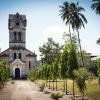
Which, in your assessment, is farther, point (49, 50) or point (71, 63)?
point (49, 50)

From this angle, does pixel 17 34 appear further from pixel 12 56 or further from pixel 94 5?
pixel 94 5

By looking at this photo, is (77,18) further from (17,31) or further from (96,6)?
(17,31)

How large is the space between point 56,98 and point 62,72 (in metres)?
9.83

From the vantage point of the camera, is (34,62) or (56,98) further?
(34,62)

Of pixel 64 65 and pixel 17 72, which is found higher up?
pixel 64 65

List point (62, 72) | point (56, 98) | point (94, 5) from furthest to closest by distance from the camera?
point (94, 5)
point (62, 72)
point (56, 98)

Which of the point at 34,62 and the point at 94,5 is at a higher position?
the point at 94,5

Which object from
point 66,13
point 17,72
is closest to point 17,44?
point 17,72

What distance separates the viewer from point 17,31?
11338cm

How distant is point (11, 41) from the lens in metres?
113

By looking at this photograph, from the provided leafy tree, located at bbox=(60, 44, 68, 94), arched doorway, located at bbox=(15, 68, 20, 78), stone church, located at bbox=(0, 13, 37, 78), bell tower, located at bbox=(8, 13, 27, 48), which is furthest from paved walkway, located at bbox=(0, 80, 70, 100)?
bell tower, located at bbox=(8, 13, 27, 48)

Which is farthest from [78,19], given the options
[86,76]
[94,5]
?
[86,76]

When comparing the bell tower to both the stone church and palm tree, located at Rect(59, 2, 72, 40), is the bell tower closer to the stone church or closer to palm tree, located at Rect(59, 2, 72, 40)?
the stone church

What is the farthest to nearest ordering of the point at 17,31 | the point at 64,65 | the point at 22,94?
the point at 17,31 < the point at 22,94 < the point at 64,65
